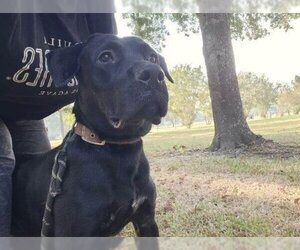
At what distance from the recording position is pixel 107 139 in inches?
28.4

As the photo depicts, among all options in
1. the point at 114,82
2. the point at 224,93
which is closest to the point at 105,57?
the point at 114,82

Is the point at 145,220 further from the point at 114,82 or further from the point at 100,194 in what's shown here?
the point at 114,82

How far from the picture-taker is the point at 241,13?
1.14 meters

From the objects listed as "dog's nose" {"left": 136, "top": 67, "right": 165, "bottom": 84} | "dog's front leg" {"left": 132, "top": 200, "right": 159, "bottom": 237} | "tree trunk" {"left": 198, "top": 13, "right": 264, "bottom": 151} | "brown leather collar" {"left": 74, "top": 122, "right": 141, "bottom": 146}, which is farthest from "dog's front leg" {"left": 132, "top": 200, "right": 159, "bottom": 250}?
"tree trunk" {"left": 198, "top": 13, "right": 264, "bottom": 151}

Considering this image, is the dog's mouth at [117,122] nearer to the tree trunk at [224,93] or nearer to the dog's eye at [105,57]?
the dog's eye at [105,57]

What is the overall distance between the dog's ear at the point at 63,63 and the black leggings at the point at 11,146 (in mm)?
156

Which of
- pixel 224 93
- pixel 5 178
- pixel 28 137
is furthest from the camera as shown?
pixel 224 93

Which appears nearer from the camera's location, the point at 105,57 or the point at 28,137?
the point at 105,57

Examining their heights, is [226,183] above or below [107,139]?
below

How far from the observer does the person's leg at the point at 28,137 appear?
0.87 meters

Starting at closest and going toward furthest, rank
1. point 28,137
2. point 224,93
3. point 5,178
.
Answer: point 5,178
point 28,137
point 224,93

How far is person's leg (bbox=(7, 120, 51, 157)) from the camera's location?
34.1 inches

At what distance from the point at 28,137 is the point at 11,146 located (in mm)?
128

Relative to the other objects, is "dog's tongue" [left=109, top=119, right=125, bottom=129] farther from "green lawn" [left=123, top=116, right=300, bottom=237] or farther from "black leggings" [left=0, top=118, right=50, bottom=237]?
"green lawn" [left=123, top=116, right=300, bottom=237]
